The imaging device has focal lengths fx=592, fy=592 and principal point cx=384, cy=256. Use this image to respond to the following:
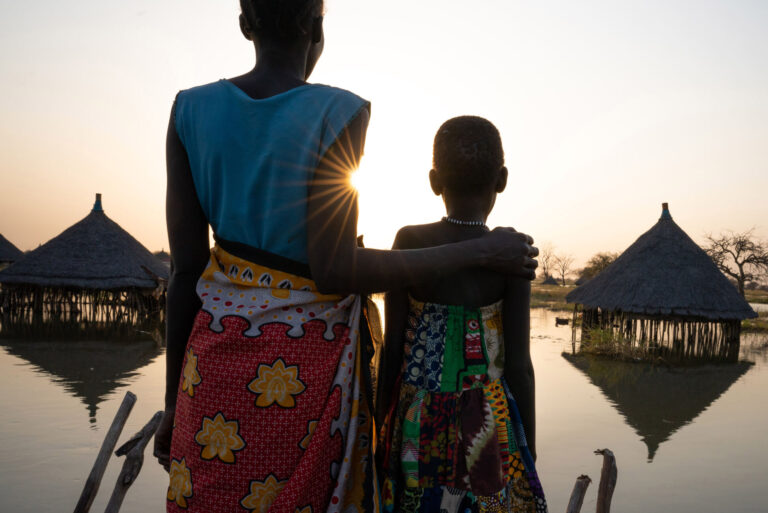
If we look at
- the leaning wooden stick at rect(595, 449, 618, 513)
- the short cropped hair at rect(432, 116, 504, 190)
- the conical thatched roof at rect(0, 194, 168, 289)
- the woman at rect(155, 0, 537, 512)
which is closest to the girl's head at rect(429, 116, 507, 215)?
the short cropped hair at rect(432, 116, 504, 190)

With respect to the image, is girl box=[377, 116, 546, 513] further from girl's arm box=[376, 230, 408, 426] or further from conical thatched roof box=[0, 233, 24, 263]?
conical thatched roof box=[0, 233, 24, 263]

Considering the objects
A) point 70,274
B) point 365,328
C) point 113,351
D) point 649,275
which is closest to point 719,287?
point 649,275

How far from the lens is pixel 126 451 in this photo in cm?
332

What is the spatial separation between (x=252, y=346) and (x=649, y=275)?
14625 mm

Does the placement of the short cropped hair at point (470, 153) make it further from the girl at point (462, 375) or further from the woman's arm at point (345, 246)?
the woman's arm at point (345, 246)

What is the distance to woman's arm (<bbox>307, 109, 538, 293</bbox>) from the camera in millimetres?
1127

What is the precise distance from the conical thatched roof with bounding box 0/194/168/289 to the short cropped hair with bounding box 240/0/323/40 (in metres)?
16.4

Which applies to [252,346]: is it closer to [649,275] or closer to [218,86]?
[218,86]

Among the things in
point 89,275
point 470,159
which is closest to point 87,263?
point 89,275

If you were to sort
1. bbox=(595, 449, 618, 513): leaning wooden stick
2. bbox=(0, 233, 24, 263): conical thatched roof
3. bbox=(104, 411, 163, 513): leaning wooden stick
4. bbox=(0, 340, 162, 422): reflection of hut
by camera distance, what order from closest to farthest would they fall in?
bbox=(595, 449, 618, 513): leaning wooden stick < bbox=(104, 411, 163, 513): leaning wooden stick < bbox=(0, 340, 162, 422): reflection of hut < bbox=(0, 233, 24, 263): conical thatched roof

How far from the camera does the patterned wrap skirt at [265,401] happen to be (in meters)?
1.14

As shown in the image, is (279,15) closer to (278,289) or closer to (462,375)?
(278,289)

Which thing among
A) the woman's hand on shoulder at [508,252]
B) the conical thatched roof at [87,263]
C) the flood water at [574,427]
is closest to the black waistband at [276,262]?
the woman's hand on shoulder at [508,252]

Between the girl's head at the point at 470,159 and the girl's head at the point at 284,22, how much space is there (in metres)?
0.47
